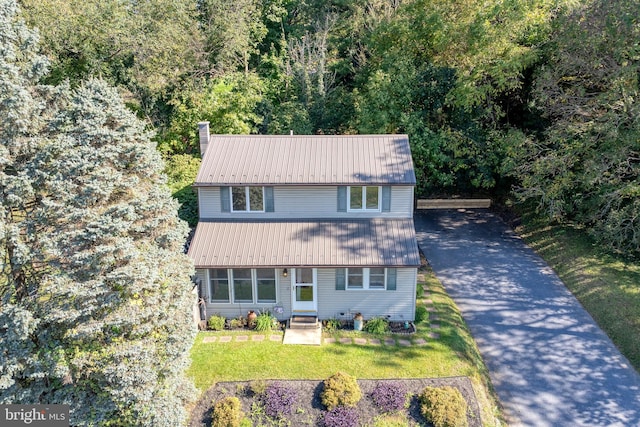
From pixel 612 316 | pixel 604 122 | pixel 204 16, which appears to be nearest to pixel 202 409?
pixel 612 316

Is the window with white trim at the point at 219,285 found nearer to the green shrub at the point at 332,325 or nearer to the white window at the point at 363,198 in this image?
the green shrub at the point at 332,325

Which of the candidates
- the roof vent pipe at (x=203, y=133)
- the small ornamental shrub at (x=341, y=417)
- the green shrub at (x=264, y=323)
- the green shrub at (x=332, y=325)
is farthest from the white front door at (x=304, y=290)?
the roof vent pipe at (x=203, y=133)

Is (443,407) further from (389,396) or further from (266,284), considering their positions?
(266,284)

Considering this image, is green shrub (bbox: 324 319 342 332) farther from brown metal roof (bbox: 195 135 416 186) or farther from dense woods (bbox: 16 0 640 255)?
dense woods (bbox: 16 0 640 255)

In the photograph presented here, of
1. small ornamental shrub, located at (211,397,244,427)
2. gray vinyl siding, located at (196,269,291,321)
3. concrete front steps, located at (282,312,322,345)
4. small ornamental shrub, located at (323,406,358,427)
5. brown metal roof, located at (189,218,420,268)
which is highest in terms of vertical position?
brown metal roof, located at (189,218,420,268)

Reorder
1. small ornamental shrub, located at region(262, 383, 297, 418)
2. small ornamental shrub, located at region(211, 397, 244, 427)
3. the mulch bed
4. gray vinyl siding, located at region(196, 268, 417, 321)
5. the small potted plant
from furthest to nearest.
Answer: gray vinyl siding, located at region(196, 268, 417, 321), the small potted plant, small ornamental shrub, located at region(262, 383, 297, 418), the mulch bed, small ornamental shrub, located at region(211, 397, 244, 427)

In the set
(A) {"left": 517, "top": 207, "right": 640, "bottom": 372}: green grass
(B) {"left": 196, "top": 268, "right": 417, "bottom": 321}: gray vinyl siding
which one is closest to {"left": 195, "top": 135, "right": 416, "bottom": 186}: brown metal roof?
(B) {"left": 196, "top": 268, "right": 417, "bottom": 321}: gray vinyl siding
